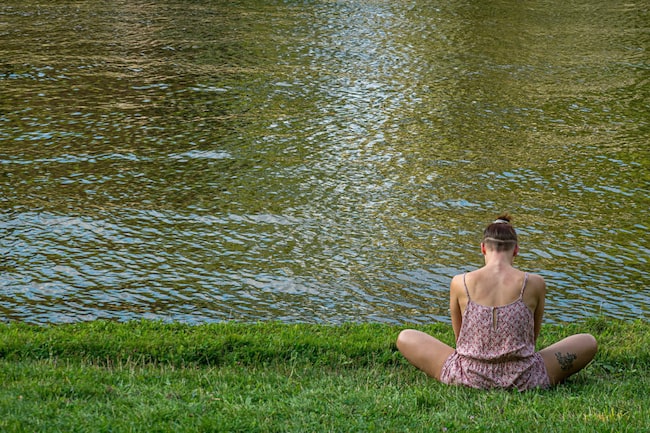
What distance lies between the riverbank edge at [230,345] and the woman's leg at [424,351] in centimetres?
40

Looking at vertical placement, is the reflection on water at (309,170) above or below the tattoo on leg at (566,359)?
below

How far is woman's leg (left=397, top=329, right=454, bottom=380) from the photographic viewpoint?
273 inches

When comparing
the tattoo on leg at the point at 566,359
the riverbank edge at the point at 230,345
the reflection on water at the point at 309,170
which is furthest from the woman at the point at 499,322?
the reflection on water at the point at 309,170

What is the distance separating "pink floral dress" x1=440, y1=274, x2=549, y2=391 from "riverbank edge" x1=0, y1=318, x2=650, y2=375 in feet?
3.10

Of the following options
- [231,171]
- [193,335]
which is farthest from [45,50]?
[193,335]

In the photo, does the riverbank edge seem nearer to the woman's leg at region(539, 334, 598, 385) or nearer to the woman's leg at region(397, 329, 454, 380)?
the woman's leg at region(397, 329, 454, 380)

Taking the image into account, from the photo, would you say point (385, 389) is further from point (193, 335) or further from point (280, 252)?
point (280, 252)

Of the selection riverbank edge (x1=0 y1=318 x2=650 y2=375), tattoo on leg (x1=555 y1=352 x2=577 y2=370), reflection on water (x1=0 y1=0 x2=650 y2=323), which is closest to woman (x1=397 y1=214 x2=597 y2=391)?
tattoo on leg (x1=555 y1=352 x2=577 y2=370)

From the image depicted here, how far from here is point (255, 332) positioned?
26.3 ft

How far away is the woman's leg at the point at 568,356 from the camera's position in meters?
6.79

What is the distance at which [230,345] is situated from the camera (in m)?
7.66

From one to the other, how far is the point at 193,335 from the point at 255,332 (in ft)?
1.73

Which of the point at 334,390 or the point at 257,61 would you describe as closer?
the point at 334,390

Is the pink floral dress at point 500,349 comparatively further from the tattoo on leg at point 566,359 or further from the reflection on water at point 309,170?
the reflection on water at point 309,170
